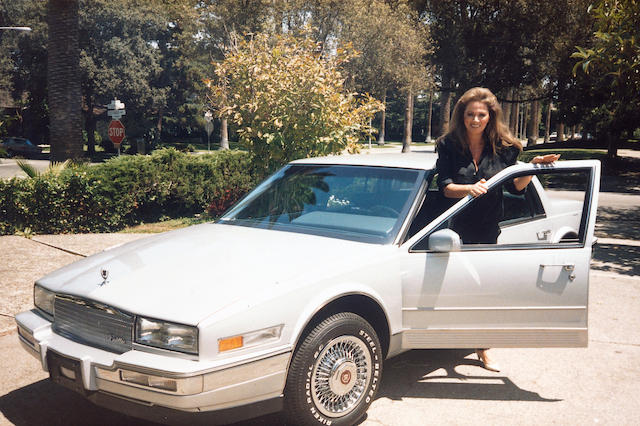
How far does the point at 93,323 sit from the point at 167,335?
560 mm

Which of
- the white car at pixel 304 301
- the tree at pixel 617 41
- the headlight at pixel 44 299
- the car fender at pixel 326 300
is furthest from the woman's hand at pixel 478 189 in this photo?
the tree at pixel 617 41

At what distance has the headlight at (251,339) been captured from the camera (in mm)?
2871

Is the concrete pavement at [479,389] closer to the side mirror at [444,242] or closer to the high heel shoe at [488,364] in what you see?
the high heel shoe at [488,364]

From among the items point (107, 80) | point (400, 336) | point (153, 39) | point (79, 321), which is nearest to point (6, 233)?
point (79, 321)

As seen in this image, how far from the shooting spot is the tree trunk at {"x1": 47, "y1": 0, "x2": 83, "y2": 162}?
48.5ft

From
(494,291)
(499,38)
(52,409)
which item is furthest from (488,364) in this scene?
(499,38)

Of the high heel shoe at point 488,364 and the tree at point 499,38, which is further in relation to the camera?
the tree at point 499,38

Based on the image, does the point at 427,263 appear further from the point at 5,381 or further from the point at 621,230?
the point at 621,230

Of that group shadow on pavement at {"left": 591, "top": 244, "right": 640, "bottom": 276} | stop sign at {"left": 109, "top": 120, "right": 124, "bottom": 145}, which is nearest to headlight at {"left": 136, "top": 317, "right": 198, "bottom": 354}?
shadow on pavement at {"left": 591, "top": 244, "right": 640, "bottom": 276}

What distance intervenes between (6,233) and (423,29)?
28.8 meters

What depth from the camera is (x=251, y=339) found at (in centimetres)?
296

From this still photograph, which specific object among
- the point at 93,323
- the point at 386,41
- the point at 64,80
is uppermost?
the point at 386,41

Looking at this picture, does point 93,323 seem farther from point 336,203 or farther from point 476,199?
point 476,199

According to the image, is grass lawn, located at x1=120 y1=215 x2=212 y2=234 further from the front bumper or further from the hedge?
the front bumper
